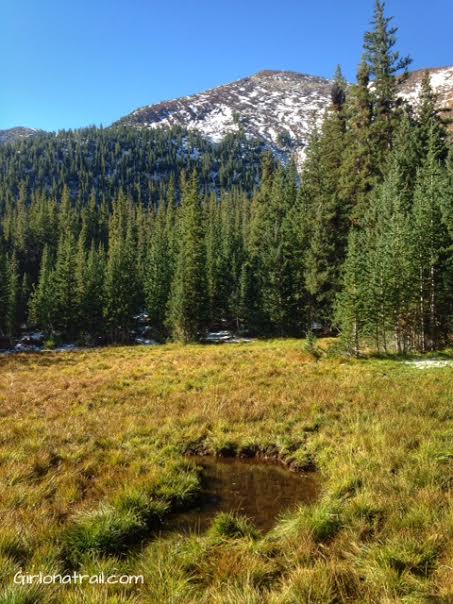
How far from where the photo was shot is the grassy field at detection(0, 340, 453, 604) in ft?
14.4

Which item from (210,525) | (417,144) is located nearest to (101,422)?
(210,525)

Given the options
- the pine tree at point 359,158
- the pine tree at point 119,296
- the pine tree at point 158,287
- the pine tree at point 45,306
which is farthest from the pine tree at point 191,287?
the pine tree at point 45,306

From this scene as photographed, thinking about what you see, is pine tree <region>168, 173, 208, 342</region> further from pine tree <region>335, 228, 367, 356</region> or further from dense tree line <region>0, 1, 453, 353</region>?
pine tree <region>335, 228, 367, 356</region>

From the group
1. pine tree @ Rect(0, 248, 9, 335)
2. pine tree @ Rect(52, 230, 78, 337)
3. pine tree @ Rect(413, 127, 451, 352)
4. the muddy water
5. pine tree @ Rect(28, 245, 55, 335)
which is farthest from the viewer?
pine tree @ Rect(0, 248, 9, 335)

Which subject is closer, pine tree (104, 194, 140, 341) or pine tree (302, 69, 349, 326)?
pine tree (302, 69, 349, 326)

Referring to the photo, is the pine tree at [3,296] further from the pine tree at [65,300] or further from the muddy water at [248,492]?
the muddy water at [248,492]

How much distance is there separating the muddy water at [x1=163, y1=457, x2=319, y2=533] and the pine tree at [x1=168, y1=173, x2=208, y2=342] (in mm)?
37660

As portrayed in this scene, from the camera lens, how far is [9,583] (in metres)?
4.20

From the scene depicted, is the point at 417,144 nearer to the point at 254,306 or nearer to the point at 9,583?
the point at 254,306

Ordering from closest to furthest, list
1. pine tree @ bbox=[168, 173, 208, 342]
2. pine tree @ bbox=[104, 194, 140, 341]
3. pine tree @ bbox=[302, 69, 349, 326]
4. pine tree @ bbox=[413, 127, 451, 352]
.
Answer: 1. pine tree @ bbox=[413, 127, 451, 352]
2. pine tree @ bbox=[302, 69, 349, 326]
3. pine tree @ bbox=[168, 173, 208, 342]
4. pine tree @ bbox=[104, 194, 140, 341]

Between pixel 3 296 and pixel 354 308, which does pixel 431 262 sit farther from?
pixel 3 296

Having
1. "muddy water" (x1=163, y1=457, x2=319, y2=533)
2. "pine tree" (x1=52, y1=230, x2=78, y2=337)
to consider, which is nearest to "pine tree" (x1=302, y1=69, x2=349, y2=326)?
"muddy water" (x1=163, y1=457, x2=319, y2=533)

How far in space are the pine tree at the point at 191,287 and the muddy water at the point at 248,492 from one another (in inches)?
1483

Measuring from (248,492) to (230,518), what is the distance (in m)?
1.51
